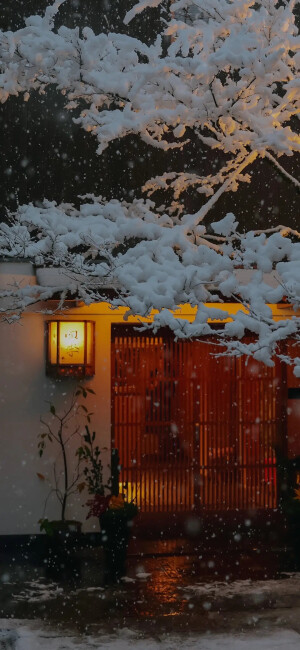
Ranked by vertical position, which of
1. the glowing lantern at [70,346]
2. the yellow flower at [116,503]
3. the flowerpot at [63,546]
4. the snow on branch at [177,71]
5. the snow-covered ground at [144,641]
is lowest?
the snow-covered ground at [144,641]

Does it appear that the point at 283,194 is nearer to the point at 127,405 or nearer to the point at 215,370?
the point at 215,370

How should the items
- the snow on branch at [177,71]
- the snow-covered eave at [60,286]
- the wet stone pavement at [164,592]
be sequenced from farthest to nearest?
the snow-covered eave at [60,286], the wet stone pavement at [164,592], the snow on branch at [177,71]

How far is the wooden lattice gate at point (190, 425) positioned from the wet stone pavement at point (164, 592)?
0.92 m

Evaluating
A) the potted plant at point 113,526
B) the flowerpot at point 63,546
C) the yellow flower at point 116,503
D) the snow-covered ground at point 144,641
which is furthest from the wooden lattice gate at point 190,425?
the snow-covered ground at point 144,641

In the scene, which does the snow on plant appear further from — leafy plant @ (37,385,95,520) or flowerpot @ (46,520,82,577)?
flowerpot @ (46,520,82,577)

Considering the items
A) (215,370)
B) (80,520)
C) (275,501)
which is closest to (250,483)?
(275,501)

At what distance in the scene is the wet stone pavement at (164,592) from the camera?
859 cm

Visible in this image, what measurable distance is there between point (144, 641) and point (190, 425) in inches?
180

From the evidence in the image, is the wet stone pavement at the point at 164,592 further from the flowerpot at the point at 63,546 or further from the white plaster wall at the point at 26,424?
the white plaster wall at the point at 26,424

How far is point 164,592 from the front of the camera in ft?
31.5

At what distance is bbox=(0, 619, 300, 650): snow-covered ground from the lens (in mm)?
7828

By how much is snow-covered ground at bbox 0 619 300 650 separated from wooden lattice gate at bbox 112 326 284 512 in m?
4.03

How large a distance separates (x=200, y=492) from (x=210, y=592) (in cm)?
277

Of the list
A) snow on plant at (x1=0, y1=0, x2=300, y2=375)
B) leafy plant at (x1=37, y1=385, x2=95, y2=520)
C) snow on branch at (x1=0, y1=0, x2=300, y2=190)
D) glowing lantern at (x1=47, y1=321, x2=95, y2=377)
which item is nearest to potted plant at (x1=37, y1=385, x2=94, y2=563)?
leafy plant at (x1=37, y1=385, x2=95, y2=520)
